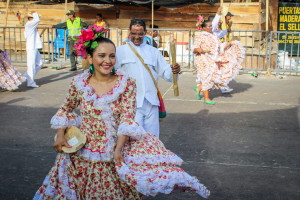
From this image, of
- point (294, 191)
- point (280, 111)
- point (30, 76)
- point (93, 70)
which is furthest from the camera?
point (30, 76)

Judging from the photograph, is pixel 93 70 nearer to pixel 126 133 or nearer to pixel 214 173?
pixel 126 133

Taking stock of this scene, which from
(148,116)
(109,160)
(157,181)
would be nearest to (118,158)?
(109,160)

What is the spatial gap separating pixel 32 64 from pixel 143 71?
6869mm

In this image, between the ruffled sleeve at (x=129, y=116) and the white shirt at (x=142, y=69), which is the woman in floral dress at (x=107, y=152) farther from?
the white shirt at (x=142, y=69)

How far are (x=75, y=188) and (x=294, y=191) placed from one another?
7.92 ft

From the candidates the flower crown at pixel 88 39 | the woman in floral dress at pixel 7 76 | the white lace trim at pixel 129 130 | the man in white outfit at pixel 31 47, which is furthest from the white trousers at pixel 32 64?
the white lace trim at pixel 129 130

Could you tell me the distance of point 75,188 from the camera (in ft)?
10.3

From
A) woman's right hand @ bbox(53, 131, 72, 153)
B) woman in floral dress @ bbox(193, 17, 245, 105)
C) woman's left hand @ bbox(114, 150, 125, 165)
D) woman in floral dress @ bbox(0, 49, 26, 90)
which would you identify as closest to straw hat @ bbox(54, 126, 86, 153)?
woman's right hand @ bbox(53, 131, 72, 153)

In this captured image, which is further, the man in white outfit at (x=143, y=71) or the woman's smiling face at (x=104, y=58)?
the man in white outfit at (x=143, y=71)

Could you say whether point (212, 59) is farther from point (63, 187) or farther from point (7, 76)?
point (63, 187)

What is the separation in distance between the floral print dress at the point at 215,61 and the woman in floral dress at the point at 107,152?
17.8 feet

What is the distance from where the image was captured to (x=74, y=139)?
3.17 metres

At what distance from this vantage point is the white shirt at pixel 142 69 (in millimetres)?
4301

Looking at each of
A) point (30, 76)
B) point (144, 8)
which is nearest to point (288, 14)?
point (144, 8)
